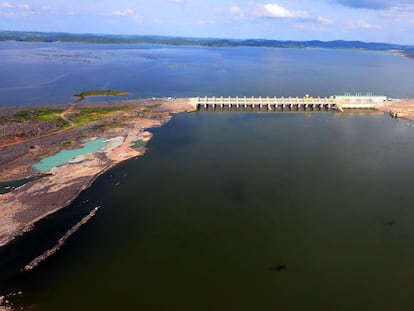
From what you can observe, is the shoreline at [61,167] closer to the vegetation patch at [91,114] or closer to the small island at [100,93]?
the vegetation patch at [91,114]

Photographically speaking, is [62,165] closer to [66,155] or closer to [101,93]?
[66,155]

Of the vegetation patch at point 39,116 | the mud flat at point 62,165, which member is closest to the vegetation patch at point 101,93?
the vegetation patch at point 39,116

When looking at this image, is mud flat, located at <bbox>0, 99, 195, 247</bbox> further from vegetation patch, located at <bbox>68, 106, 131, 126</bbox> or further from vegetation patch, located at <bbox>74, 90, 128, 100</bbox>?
vegetation patch, located at <bbox>74, 90, 128, 100</bbox>

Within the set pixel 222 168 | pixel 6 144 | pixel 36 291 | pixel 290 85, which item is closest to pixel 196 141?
pixel 222 168

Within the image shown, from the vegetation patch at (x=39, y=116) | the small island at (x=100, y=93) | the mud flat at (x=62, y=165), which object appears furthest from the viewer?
the small island at (x=100, y=93)

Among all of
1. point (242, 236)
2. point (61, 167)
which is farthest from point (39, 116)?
point (242, 236)

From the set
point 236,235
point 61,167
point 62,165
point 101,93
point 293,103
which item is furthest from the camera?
point 101,93
